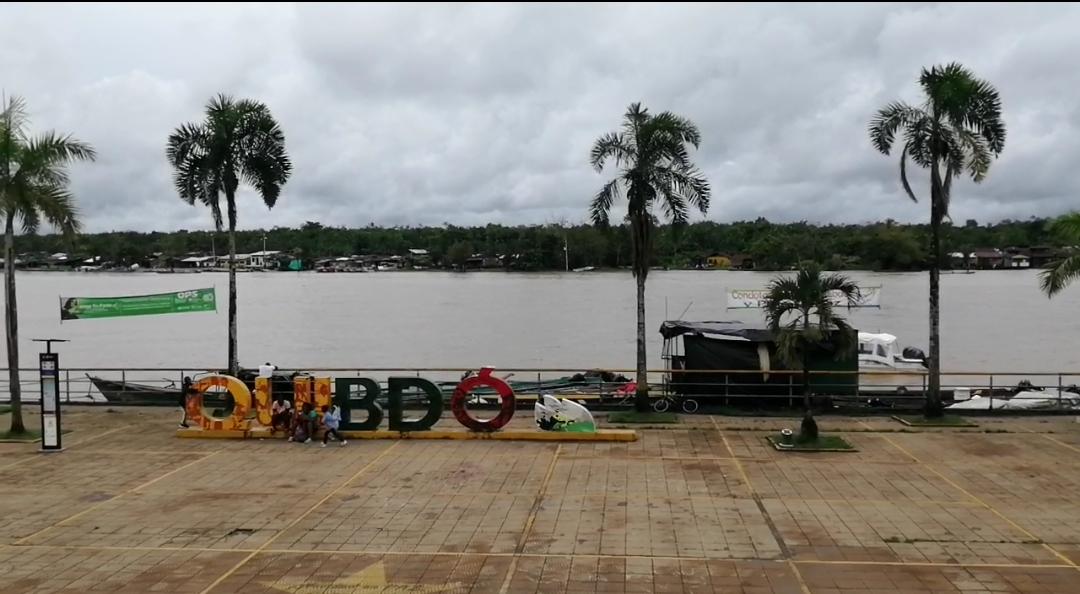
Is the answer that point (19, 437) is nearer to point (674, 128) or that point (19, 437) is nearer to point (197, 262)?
point (674, 128)

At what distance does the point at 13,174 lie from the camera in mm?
20469

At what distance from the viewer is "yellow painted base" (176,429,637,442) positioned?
20000 millimetres

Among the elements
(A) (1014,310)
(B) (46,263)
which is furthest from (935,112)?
(B) (46,263)

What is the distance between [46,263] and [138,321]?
118 meters

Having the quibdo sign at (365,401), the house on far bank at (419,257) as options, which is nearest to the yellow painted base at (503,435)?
the quibdo sign at (365,401)

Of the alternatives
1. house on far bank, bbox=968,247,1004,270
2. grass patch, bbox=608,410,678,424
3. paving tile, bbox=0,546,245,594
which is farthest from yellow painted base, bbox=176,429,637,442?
house on far bank, bbox=968,247,1004,270

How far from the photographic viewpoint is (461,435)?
2034 cm

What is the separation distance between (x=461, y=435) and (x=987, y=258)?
163 m

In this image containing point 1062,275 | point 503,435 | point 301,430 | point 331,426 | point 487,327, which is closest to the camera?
point 331,426

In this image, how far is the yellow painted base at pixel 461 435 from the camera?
65.6 ft

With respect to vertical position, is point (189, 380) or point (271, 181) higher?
point (271, 181)

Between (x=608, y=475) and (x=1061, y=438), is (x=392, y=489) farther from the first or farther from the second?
(x=1061, y=438)

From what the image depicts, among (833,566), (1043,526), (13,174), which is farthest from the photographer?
(13,174)

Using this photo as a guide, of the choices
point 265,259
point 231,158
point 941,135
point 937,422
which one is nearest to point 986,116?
point 941,135
